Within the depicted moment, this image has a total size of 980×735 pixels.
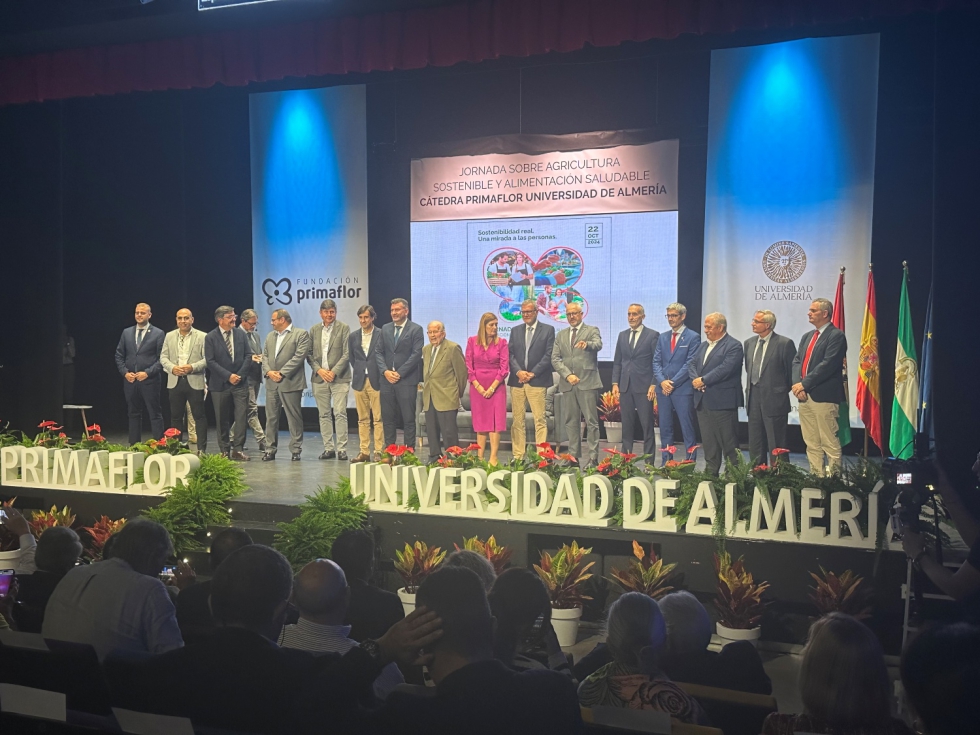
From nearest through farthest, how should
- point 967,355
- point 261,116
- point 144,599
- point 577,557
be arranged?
point 144,599, point 577,557, point 967,355, point 261,116

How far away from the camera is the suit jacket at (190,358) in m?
7.56

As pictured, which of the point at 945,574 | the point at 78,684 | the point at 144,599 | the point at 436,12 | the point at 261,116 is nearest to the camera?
the point at 78,684

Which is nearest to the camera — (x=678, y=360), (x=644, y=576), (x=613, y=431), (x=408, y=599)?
(x=644, y=576)

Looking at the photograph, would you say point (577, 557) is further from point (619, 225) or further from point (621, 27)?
point (619, 225)

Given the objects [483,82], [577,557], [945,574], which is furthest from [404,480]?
[483,82]

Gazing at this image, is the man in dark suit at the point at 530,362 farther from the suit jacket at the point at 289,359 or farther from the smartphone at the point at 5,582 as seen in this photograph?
the smartphone at the point at 5,582

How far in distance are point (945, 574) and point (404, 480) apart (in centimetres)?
319

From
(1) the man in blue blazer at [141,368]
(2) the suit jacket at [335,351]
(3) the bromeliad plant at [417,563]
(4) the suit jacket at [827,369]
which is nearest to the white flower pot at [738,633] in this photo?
(3) the bromeliad plant at [417,563]

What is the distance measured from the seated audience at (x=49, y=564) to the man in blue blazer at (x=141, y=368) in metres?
4.44

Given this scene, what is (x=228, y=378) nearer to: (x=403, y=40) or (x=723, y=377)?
(x=403, y=40)

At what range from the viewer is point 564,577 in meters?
4.48

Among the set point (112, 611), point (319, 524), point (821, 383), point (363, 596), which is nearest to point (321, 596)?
point (112, 611)

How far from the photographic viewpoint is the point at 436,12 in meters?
5.90

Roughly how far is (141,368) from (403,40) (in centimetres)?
365
